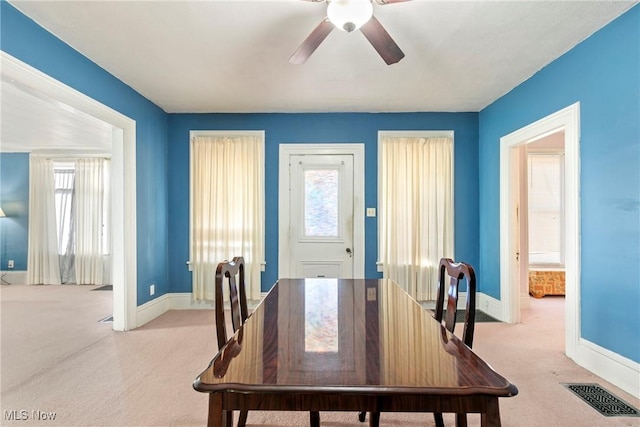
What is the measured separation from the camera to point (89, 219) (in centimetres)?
607

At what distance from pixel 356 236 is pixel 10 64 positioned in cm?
353

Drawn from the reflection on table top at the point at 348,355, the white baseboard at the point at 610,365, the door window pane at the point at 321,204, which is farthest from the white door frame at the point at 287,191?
the reflection on table top at the point at 348,355

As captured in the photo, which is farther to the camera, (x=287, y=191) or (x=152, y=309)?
(x=287, y=191)

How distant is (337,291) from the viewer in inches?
81.0

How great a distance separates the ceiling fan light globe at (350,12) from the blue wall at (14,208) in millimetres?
6894

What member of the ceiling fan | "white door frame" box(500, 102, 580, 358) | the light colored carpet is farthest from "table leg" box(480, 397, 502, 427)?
"white door frame" box(500, 102, 580, 358)

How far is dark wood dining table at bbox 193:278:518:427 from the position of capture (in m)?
0.85

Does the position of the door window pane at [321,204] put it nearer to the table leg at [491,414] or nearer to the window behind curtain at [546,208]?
the window behind curtain at [546,208]

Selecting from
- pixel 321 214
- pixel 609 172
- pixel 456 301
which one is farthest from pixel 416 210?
pixel 456 301

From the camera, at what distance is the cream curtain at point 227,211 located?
4.36 metres

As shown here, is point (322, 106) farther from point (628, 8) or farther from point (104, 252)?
point (104, 252)

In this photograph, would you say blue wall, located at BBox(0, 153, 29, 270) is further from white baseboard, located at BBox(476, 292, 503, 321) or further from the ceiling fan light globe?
white baseboard, located at BBox(476, 292, 503, 321)

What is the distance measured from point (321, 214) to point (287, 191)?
1.76 feet

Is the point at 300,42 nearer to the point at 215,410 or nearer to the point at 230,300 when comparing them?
the point at 230,300
